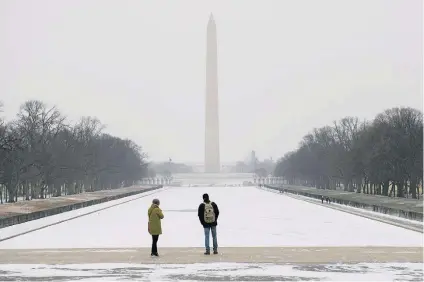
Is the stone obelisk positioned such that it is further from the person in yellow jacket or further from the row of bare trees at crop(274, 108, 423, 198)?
the person in yellow jacket

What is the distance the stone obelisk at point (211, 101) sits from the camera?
450ft

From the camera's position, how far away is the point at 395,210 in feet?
124

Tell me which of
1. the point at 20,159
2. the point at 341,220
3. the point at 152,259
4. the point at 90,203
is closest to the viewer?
the point at 152,259

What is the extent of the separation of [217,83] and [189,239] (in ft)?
389

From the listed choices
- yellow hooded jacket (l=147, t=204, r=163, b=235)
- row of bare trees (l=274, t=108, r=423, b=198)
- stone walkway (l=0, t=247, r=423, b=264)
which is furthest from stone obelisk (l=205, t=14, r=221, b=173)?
yellow hooded jacket (l=147, t=204, r=163, b=235)

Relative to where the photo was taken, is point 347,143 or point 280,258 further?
point 347,143

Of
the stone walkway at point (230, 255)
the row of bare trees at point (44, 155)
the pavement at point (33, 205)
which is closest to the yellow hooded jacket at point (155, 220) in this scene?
the stone walkway at point (230, 255)

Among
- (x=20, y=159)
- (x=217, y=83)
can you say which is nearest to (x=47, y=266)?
(x=20, y=159)

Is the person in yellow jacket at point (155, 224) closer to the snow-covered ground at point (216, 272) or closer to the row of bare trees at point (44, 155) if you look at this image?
the snow-covered ground at point (216, 272)

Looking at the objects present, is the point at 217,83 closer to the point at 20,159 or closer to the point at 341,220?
the point at 20,159

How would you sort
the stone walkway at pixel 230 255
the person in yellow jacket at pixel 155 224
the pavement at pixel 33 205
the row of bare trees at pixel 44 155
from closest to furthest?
the stone walkway at pixel 230 255 → the person in yellow jacket at pixel 155 224 → the pavement at pixel 33 205 → the row of bare trees at pixel 44 155

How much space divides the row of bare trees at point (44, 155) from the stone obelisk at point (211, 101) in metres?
34.2

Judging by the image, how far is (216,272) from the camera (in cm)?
1503

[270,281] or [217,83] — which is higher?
[217,83]
